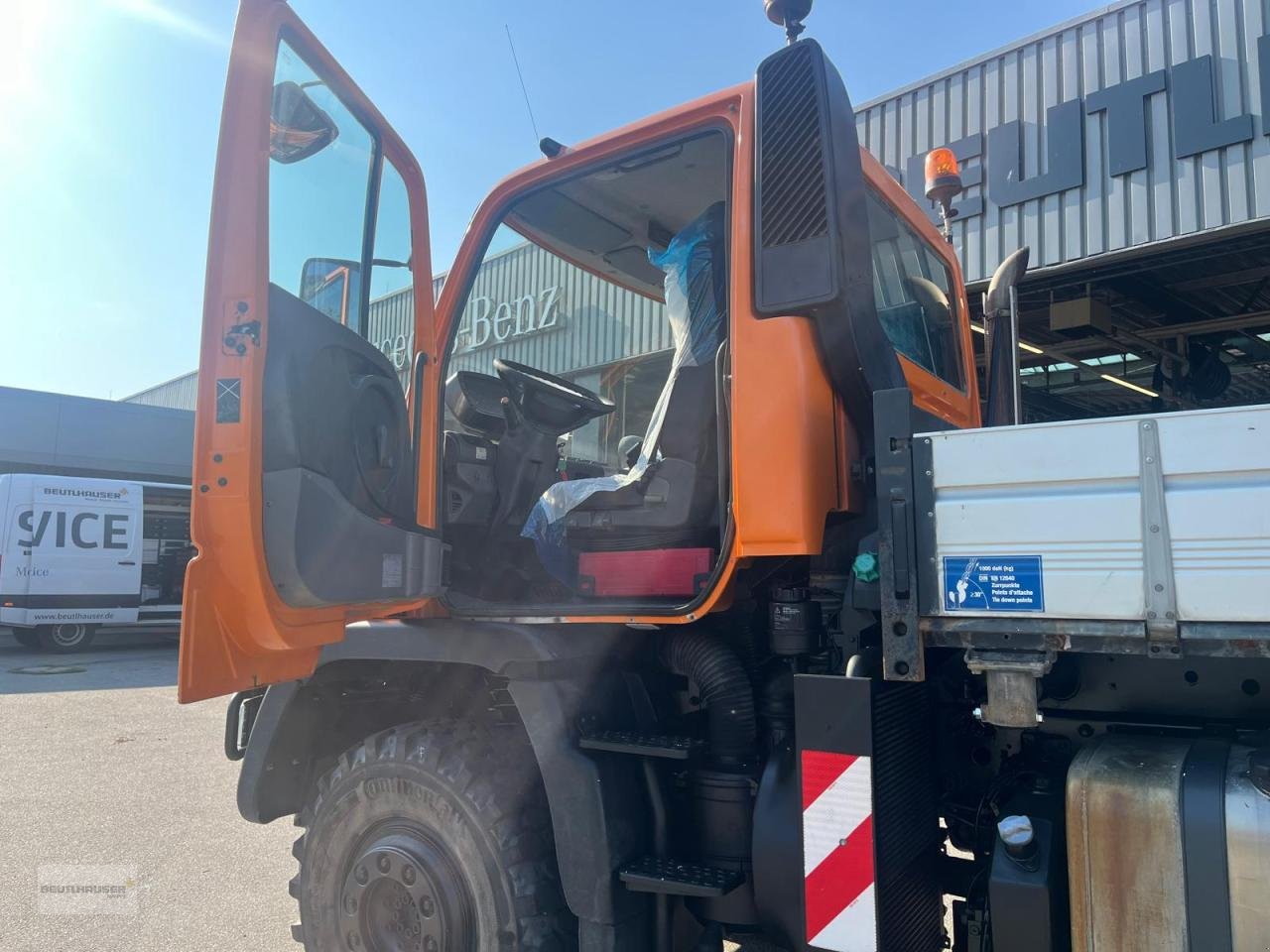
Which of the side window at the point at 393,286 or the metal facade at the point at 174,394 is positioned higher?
the metal facade at the point at 174,394

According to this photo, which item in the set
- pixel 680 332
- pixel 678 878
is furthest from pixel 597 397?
pixel 678 878

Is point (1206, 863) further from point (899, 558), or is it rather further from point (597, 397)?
point (597, 397)

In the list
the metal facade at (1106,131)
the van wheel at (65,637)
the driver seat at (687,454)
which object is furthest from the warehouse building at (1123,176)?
the van wheel at (65,637)

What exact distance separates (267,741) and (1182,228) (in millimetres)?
7804

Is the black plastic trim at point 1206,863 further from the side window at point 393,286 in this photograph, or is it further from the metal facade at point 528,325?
the side window at point 393,286

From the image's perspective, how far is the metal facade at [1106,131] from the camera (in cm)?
719

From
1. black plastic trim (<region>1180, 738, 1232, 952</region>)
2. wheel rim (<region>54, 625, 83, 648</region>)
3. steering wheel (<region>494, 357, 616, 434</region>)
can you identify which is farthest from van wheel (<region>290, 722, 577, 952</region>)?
wheel rim (<region>54, 625, 83, 648</region>)

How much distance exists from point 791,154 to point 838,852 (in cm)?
171

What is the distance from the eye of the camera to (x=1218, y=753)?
193cm

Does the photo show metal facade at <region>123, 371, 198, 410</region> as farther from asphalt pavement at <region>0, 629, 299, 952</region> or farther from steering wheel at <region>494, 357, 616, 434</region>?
steering wheel at <region>494, 357, 616, 434</region>

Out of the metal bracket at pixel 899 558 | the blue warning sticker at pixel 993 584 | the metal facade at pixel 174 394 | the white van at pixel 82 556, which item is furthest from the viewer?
the metal facade at pixel 174 394

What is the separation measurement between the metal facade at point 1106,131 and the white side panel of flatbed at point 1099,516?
266 inches

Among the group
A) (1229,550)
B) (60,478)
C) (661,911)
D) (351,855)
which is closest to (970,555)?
(1229,550)

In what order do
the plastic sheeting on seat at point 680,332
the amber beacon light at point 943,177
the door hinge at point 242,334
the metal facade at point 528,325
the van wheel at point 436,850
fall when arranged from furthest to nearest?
the amber beacon light at point 943,177
the metal facade at point 528,325
the plastic sheeting on seat at point 680,332
the van wheel at point 436,850
the door hinge at point 242,334
